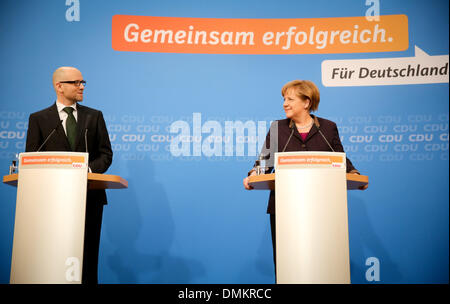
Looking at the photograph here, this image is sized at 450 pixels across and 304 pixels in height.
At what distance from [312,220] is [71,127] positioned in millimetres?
1755

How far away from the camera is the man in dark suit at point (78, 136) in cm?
286

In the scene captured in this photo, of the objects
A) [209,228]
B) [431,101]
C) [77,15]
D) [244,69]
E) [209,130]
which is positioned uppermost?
[77,15]

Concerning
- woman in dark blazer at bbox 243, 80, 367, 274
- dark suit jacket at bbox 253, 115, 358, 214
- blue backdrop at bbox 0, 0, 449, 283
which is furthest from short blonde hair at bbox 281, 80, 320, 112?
blue backdrop at bbox 0, 0, 449, 283

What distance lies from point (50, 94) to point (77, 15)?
2.70ft

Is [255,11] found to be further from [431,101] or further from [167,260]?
[167,260]

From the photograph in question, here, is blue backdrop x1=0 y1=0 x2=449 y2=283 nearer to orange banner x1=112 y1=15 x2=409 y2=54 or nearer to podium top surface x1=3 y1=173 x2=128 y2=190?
orange banner x1=112 y1=15 x2=409 y2=54

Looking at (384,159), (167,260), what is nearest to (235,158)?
(167,260)

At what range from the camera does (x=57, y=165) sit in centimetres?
236

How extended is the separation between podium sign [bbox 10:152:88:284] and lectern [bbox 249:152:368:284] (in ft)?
3.48

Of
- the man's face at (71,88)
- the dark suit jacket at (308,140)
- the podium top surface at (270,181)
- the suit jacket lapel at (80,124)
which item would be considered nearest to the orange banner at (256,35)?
the man's face at (71,88)
